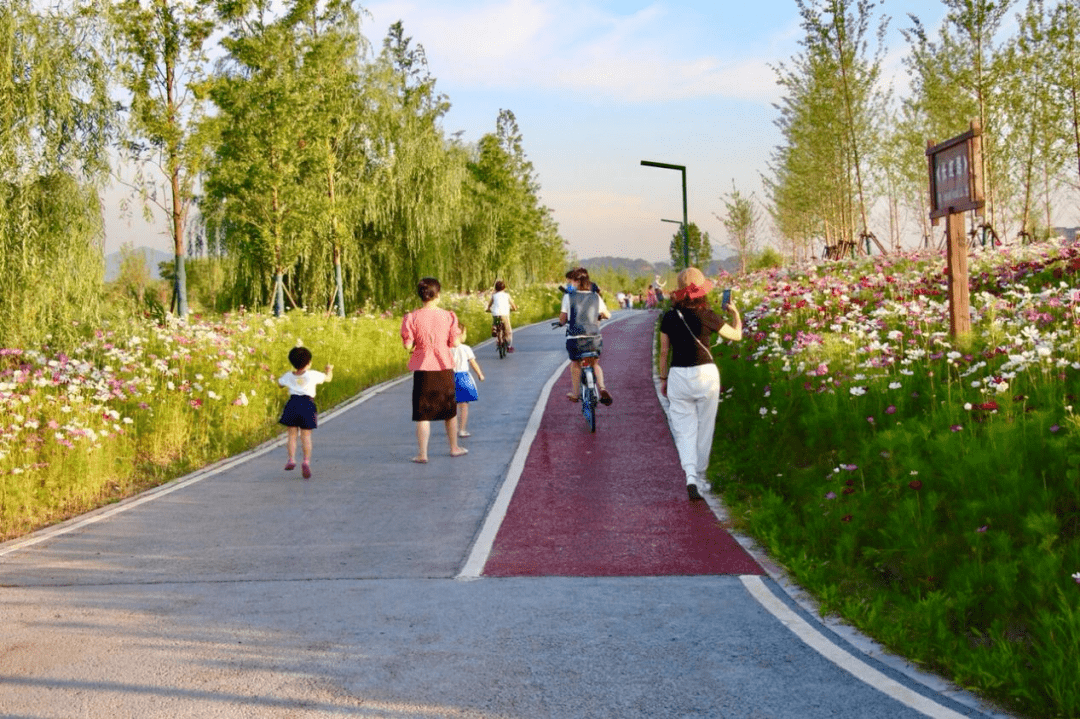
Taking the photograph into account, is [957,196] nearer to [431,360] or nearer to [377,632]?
[431,360]

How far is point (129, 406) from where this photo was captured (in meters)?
13.0

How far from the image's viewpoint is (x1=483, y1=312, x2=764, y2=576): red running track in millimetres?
7164

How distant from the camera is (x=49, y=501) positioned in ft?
32.0

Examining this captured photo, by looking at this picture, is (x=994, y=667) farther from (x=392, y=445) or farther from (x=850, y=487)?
(x=392, y=445)

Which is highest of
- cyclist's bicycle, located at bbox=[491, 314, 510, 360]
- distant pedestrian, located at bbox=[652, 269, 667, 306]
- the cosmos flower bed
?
distant pedestrian, located at bbox=[652, 269, 667, 306]

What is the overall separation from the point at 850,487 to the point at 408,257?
2866 cm

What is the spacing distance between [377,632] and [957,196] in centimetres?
726

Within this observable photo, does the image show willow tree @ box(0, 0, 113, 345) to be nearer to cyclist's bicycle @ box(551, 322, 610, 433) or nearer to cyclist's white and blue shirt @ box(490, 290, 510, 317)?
cyclist's bicycle @ box(551, 322, 610, 433)

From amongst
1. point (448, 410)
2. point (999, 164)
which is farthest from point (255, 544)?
point (999, 164)

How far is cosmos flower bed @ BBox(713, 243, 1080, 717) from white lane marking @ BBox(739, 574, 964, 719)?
0.95ft

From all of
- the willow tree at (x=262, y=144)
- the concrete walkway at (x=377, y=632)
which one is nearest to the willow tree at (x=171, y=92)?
the willow tree at (x=262, y=144)

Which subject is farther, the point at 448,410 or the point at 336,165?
the point at 336,165

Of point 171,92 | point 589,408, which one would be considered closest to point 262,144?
point 171,92

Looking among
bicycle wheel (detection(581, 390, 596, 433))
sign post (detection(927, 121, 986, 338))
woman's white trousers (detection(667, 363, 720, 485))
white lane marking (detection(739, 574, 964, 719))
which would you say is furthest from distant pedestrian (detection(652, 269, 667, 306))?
white lane marking (detection(739, 574, 964, 719))
